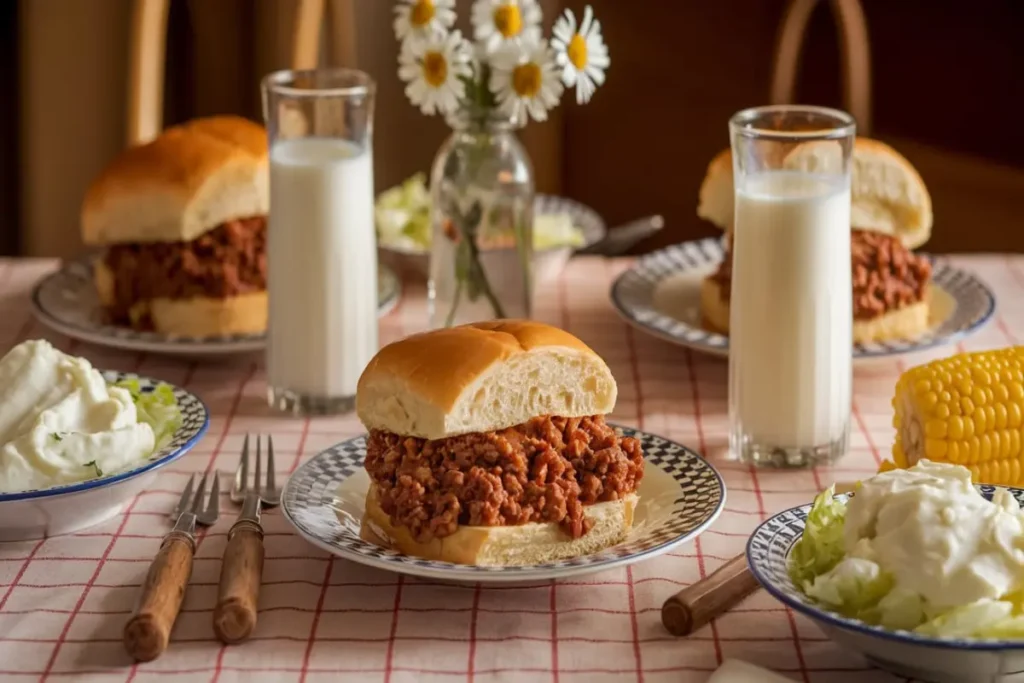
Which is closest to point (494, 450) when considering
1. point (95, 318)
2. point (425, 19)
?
point (425, 19)

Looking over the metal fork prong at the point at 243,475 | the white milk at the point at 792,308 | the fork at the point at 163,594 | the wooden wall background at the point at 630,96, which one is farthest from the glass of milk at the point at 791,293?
the wooden wall background at the point at 630,96

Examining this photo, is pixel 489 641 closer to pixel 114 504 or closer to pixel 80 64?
pixel 114 504

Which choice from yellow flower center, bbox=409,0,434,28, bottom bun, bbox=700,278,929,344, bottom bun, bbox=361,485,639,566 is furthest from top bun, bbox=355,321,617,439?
bottom bun, bbox=700,278,929,344

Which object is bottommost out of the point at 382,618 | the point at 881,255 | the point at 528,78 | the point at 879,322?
the point at 382,618

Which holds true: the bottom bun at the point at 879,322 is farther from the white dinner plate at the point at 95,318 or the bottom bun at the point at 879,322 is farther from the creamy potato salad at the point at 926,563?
the creamy potato salad at the point at 926,563

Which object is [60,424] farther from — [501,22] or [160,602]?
[501,22]

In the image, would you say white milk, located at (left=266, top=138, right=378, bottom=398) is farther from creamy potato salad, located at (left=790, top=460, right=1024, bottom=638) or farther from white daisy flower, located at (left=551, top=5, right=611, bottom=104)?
creamy potato salad, located at (left=790, top=460, right=1024, bottom=638)

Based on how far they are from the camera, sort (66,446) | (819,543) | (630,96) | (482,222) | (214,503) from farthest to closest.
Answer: (630,96) < (482,222) < (214,503) < (66,446) < (819,543)

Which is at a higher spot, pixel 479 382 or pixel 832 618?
pixel 479 382
